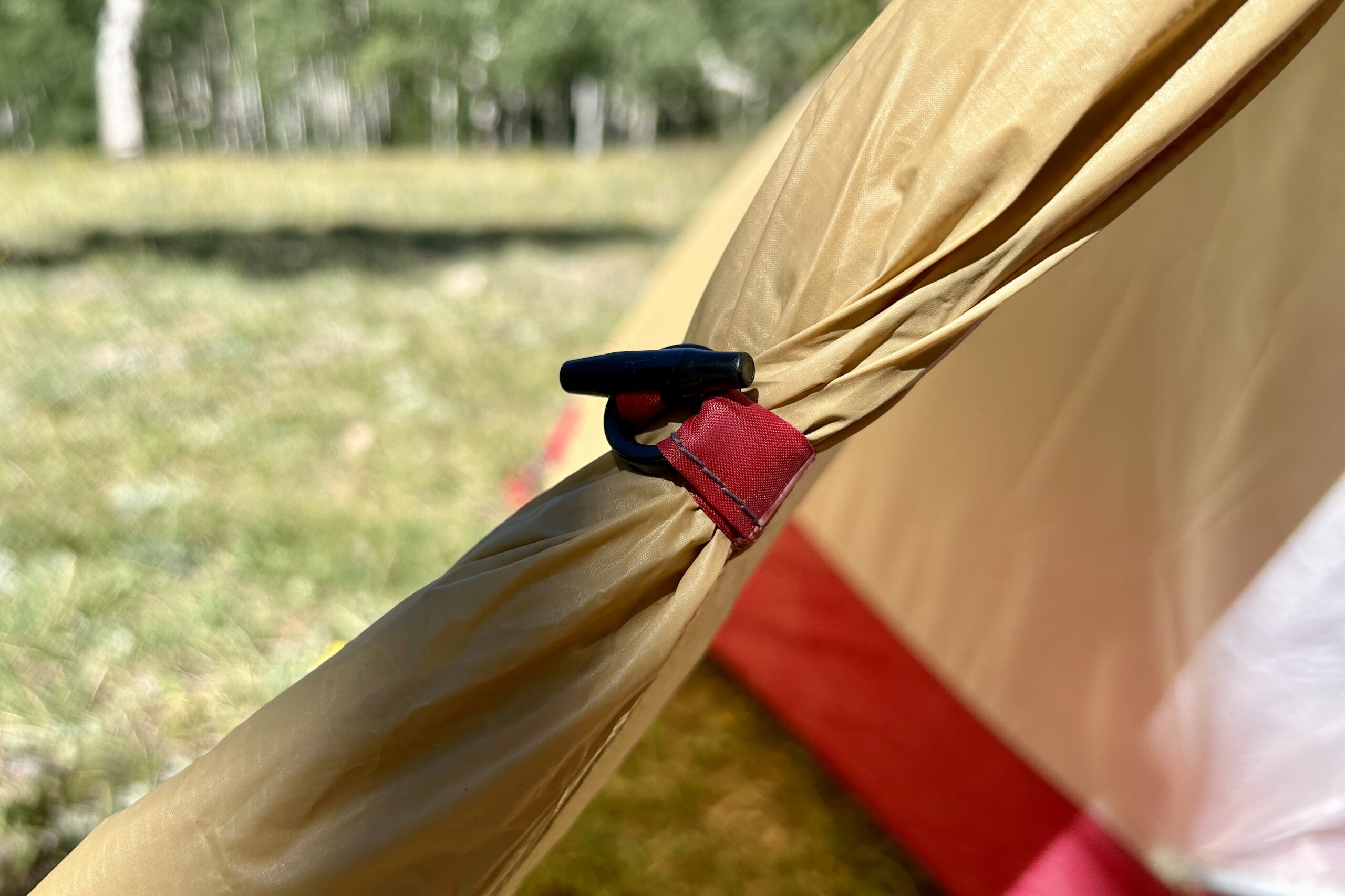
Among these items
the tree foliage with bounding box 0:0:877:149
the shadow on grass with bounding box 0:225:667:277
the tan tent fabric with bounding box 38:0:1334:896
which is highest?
the tan tent fabric with bounding box 38:0:1334:896

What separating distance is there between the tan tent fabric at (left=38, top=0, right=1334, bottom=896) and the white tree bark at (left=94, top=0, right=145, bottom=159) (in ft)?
17.9

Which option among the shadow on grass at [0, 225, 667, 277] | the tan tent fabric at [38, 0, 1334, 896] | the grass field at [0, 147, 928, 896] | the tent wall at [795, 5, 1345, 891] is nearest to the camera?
the tan tent fabric at [38, 0, 1334, 896]

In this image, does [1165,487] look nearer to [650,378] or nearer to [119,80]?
[650,378]

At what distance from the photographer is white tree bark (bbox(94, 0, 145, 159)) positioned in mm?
4926

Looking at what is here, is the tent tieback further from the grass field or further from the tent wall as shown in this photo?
the grass field

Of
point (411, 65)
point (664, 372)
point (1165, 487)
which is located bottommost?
point (411, 65)

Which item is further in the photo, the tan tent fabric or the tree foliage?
the tree foliage

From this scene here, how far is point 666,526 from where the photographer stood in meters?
0.71

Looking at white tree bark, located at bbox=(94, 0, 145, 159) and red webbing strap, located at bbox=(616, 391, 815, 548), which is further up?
red webbing strap, located at bbox=(616, 391, 815, 548)

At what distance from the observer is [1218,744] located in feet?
3.25

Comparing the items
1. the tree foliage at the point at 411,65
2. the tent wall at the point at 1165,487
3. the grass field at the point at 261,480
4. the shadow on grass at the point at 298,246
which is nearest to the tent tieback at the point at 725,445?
the tent wall at the point at 1165,487

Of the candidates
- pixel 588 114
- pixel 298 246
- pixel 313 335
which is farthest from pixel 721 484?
pixel 588 114

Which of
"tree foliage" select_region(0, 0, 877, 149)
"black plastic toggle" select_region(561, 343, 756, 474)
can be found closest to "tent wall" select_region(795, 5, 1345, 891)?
"black plastic toggle" select_region(561, 343, 756, 474)

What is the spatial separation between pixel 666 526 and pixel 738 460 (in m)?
0.08
